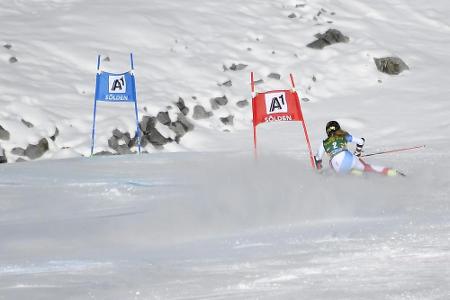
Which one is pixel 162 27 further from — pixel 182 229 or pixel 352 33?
pixel 182 229

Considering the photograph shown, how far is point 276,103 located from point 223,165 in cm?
128

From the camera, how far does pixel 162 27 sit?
2506cm

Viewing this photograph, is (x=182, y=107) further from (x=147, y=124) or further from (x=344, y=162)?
(x=344, y=162)

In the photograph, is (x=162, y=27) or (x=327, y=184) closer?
(x=327, y=184)

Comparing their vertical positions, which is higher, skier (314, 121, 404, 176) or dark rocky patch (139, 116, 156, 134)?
dark rocky patch (139, 116, 156, 134)

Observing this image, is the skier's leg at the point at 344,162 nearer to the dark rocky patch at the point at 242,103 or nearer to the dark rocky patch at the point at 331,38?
the dark rocky patch at the point at 242,103

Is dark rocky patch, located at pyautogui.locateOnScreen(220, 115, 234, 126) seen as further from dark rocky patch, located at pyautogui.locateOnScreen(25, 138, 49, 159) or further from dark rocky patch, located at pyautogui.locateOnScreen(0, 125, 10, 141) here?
dark rocky patch, located at pyautogui.locateOnScreen(0, 125, 10, 141)

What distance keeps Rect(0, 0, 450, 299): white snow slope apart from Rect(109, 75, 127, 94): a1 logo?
5.92 ft

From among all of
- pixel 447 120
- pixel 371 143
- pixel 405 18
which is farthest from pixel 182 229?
pixel 405 18

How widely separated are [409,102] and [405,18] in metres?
7.64

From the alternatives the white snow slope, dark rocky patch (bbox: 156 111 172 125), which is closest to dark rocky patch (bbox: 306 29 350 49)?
the white snow slope

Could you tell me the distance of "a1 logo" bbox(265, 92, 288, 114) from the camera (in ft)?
42.0

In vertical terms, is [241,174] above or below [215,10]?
below

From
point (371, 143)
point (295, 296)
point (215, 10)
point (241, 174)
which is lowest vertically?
point (295, 296)
